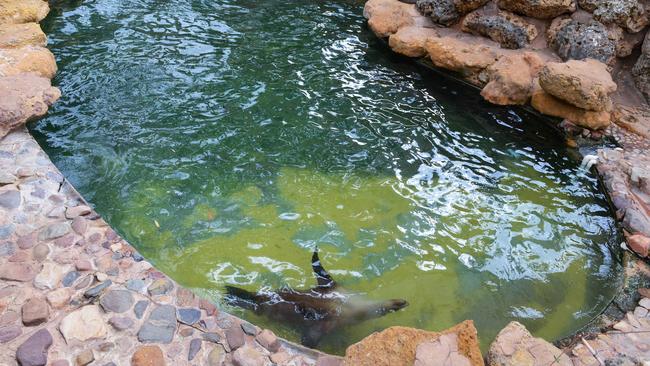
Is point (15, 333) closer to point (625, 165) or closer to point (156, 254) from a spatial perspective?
point (156, 254)

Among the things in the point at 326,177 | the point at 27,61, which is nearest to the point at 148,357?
the point at 326,177

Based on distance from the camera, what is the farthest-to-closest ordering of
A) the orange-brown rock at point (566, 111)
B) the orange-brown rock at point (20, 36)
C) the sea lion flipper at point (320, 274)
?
the orange-brown rock at point (566, 111) < the orange-brown rock at point (20, 36) < the sea lion flipper at point (320, 274)

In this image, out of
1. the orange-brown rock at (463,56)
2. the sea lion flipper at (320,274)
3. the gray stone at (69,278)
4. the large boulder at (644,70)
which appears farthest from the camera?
the orange-brown rock at (463,56)

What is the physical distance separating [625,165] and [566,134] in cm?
111

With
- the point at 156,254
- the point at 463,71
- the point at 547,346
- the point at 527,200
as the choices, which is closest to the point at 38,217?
the point at 156,254

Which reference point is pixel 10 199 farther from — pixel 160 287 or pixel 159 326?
pixel 159 326

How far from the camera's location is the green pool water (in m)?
4.75

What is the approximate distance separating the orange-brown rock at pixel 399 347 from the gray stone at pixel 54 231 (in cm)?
278

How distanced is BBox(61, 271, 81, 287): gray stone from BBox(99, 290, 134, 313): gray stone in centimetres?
33

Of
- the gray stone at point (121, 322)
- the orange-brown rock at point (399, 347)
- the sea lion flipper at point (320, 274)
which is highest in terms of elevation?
the orange-brown rock at point (399, 347)

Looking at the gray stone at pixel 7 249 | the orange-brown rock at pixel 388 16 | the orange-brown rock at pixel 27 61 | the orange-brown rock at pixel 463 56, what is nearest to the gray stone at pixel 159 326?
the gray stone at pixel 7 249

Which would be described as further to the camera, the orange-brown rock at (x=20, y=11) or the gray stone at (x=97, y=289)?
the orange-brown rock at (x=20, y=11)

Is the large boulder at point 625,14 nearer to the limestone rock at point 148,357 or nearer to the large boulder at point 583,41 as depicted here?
the large boulder at point 583,41

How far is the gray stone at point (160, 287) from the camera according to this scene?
375 cm
